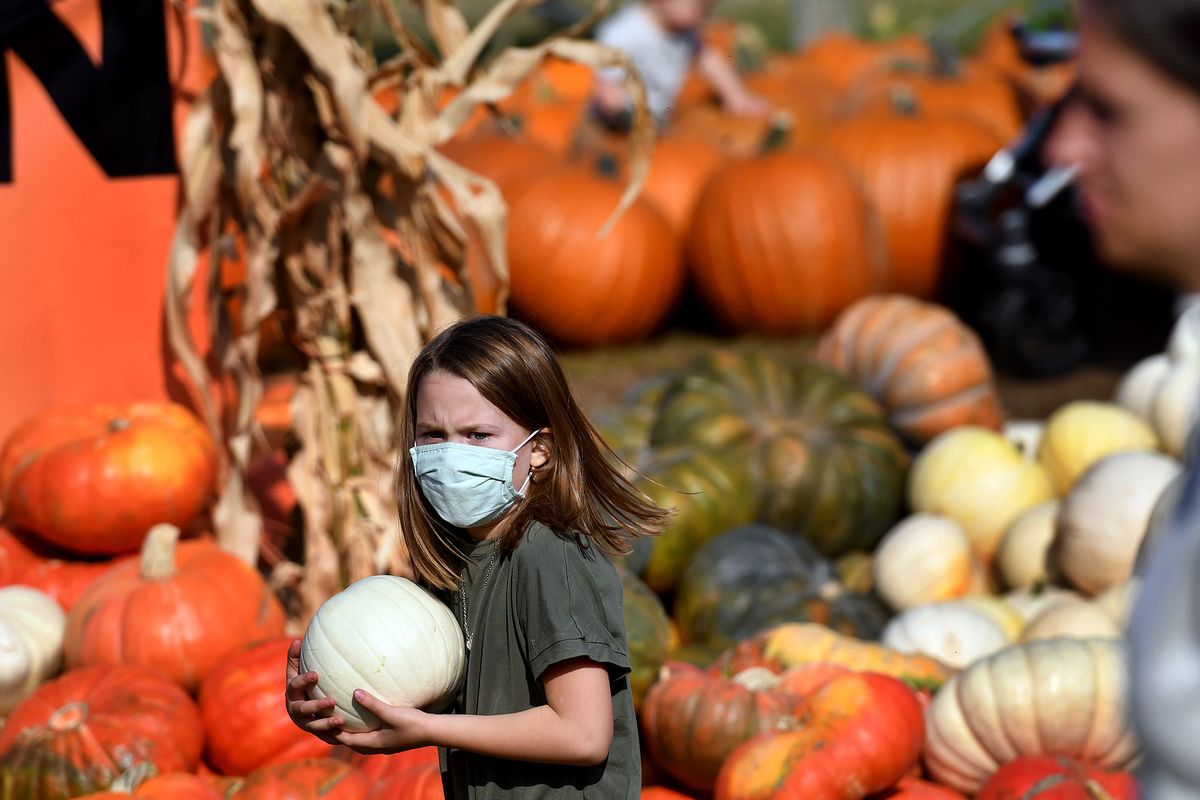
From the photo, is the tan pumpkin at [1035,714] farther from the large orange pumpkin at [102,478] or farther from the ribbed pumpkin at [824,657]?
the large orange pumpkin at [102,478]

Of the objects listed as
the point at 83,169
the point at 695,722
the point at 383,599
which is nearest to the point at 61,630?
the point at 83,169

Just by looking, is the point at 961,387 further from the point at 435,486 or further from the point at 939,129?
the point at 435,486

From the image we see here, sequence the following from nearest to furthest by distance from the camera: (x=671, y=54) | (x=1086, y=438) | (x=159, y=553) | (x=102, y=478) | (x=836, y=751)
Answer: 1. (x=836, y=751)
2. (x=159, y=553)
3. (x=102, y=478)
4. (x=1086, y=438)
5. (x=671, y=54)

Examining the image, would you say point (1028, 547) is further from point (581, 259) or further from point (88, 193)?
point (581, 259)

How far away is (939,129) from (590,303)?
2.56 metres

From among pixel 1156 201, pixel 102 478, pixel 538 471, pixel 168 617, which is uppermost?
pixel 1156 201

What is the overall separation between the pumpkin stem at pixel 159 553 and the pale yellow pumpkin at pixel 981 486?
2.75 meters

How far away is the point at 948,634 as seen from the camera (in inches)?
156

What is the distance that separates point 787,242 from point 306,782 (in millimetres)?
5172

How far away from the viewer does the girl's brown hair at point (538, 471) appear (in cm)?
207

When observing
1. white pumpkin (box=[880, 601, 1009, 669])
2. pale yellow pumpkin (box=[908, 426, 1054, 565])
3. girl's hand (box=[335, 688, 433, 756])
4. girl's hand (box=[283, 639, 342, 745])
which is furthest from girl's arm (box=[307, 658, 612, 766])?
pale yellow pumpkin (box=[908, 426, 1054, 565])

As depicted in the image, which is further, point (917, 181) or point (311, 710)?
point (917, 181)

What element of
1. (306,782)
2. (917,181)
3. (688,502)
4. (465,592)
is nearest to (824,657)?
(688,502)

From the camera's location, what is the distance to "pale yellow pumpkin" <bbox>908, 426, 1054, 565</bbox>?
4949 mm
